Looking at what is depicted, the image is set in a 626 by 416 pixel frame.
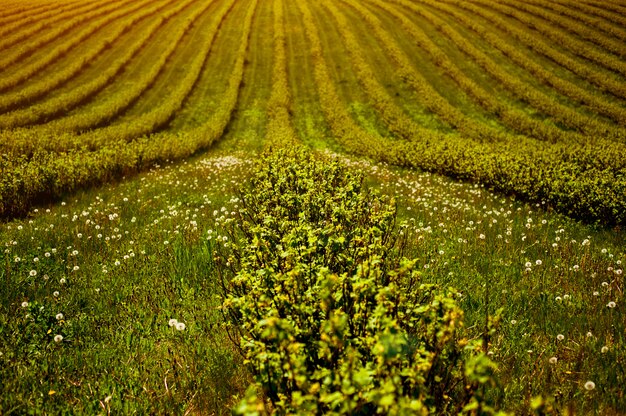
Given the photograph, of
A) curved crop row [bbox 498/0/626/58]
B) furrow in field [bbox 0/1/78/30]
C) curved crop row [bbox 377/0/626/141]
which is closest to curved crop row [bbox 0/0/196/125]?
furrow in field [bbox 0/1/78/30]

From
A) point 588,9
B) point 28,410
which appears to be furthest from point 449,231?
point 588,9

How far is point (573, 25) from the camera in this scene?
3881 cm

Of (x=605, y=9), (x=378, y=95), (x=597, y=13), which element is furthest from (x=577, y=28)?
(x=378, y=95)

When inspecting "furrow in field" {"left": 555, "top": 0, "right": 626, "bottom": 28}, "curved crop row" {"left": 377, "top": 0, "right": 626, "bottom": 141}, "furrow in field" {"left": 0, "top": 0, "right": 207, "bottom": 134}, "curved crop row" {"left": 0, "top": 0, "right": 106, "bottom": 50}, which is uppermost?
"curved crop row" {"left": 0, "top": 0, "right": 106, "bottom": 50}

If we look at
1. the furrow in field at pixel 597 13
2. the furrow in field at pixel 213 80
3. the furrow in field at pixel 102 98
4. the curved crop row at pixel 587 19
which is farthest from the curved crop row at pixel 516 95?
the furrow in field at pixel 102 98

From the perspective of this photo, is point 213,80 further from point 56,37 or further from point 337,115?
point 56,37

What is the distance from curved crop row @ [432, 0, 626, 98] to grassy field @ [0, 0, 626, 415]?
0.24 meters

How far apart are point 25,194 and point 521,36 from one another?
42.1 metres

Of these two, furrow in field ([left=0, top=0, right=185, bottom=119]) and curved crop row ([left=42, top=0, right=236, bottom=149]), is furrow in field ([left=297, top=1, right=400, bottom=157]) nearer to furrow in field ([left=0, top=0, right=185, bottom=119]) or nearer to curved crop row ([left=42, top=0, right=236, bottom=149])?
curved crop row ([left=42, top=0, right=236, bottom=149])

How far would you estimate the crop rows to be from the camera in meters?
12.7

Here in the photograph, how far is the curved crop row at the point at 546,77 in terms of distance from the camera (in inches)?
1002

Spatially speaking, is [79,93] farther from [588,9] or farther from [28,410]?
[588,9]

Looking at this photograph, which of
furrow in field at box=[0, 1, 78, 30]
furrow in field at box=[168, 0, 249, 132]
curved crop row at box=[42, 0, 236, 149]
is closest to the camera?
curved crop row at box=[42, 0, 236, 149]

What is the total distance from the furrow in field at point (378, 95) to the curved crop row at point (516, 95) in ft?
19.1
